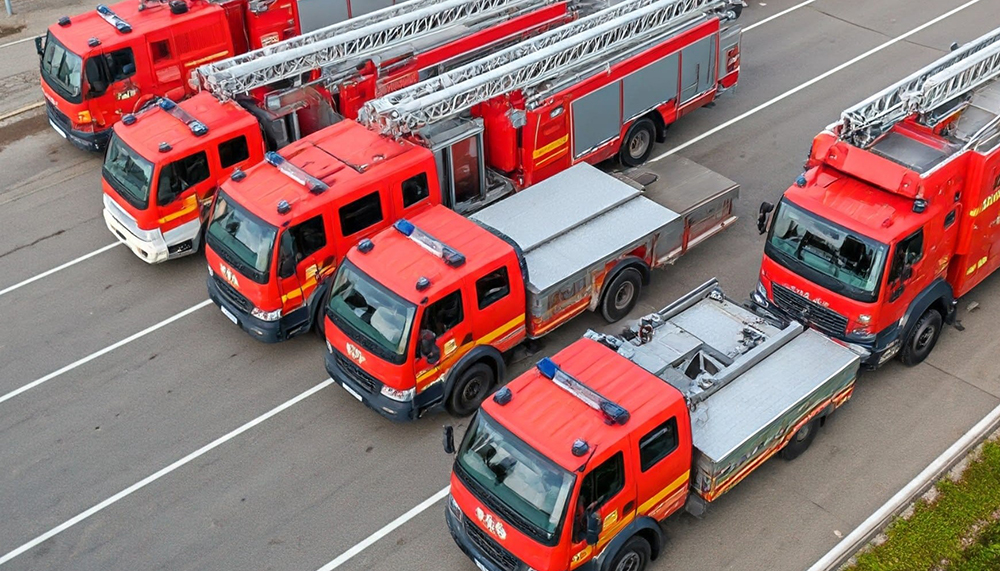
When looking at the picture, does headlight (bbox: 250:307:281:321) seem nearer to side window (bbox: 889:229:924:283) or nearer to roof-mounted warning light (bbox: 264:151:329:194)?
roof-mounted warning light (bbox: 264:151:329:194)

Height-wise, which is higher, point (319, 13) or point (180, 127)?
point (319, 13)

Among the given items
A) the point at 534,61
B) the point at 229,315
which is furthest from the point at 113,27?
the point at 534,61

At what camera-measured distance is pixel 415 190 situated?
50.7 ft

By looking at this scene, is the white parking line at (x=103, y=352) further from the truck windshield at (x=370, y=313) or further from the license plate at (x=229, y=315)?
the truck windshield at (x=370, y=313)

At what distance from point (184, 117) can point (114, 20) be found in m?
4.14

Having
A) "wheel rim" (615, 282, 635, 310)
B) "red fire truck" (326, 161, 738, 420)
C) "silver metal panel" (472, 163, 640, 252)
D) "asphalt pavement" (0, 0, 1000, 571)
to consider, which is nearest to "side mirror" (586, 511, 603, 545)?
"asphalt pavement" (0, 0, 1000, 571)

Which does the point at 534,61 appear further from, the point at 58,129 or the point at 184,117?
the point at 58,129

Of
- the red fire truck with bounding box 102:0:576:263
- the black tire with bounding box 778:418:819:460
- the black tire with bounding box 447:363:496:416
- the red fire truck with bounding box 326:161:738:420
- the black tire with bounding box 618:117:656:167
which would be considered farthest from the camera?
the black tire with bounding box 618:117:656:167

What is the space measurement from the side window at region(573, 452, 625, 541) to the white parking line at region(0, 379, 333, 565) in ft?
18.0

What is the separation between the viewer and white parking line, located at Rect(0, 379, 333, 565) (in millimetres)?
12688

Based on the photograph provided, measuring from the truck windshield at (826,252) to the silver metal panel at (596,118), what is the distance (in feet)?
14.9

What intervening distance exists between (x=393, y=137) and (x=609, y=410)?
664cm

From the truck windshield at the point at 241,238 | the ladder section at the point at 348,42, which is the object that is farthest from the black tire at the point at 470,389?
the ladder section at the point at 348,42

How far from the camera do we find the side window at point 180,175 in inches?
635
